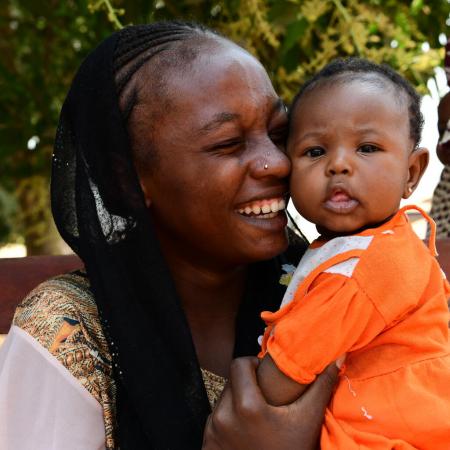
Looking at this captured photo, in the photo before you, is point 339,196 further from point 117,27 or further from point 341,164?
point 117,27

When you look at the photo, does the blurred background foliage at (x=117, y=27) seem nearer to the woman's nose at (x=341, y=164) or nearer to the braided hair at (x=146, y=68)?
the braided hair at (x=146, y=68)

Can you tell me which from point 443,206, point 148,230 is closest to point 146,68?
point 148,230

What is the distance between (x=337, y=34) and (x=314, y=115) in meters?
1.64

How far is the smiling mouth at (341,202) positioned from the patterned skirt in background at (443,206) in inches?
62.5

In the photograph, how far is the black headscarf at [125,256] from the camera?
1.99 meters

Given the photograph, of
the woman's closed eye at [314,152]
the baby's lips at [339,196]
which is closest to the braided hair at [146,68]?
the woman's closed eye at [314,152]

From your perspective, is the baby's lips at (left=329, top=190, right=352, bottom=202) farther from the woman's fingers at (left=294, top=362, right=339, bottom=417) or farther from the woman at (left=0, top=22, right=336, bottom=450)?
the woman's fingers at (left=294, top=362, right=339, bottom=417)

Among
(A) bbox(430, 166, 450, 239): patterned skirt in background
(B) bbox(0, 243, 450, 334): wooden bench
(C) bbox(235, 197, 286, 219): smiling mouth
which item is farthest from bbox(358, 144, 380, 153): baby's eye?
(A) bbox(430, 166, 450, 239): patterned skirt in background

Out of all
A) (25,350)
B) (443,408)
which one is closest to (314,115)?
(443,408)

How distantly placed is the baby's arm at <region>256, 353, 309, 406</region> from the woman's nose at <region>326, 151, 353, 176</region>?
0.41 metres

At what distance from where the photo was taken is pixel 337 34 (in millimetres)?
3480

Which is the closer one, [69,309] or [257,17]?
[69,309]

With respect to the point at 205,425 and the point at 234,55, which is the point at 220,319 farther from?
the point at 234,55

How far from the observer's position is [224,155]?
6.77ft
